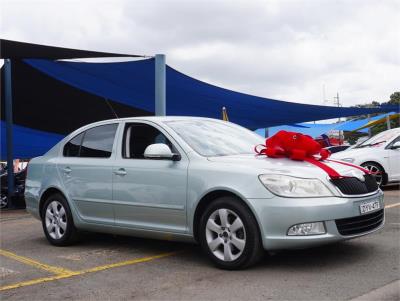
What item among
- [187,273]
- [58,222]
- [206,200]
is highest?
[206,200]

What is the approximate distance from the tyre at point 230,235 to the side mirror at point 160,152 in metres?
0.71

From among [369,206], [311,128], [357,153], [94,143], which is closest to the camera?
[369,206]

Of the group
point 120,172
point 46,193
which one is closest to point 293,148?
point 120,172

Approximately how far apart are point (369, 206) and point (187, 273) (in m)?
1.86

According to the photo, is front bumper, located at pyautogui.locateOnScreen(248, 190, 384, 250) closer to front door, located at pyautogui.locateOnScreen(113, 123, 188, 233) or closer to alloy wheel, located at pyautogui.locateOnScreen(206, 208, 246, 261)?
alloy wheel, located at pyautogui.locateOnScreen(206, 208, 246, 261)

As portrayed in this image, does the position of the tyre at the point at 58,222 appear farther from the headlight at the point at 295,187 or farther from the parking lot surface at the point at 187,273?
the headlight at the point at 295,187

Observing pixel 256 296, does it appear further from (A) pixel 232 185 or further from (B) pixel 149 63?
(B) pixel 149 63

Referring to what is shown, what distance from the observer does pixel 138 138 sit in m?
6.34

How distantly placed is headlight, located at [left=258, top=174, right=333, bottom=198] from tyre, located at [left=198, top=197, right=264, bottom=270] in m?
0.33

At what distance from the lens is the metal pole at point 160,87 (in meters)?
11.6

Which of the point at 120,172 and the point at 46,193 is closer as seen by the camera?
the point at 120,172

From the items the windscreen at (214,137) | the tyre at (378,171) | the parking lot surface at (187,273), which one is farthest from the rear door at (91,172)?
the tyre at (378,171)

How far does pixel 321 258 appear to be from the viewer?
5418 millimetres

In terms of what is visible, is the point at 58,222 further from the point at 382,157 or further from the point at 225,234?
the point at 382,157
